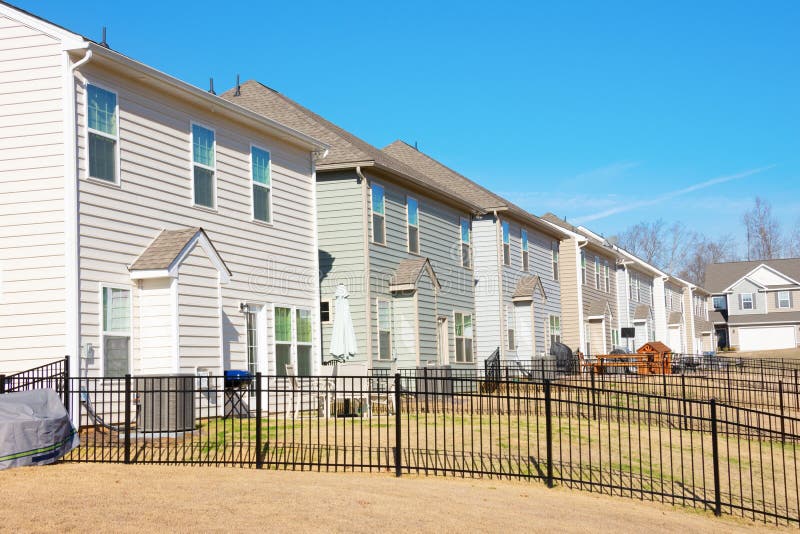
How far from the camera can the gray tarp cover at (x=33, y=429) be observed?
10.7m

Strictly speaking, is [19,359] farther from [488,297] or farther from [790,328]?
[790,328]

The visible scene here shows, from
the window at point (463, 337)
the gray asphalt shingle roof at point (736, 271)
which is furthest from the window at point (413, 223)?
the gray asphalt shingle roof at point (736, 271)

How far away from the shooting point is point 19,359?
1399 centimetres

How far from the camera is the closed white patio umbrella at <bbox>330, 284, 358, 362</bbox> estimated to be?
20.7 meters

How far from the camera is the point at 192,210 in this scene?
672 inches

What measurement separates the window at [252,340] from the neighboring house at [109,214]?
0.31m

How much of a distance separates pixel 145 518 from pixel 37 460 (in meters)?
3.68

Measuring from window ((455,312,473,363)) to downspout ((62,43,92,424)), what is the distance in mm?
16104

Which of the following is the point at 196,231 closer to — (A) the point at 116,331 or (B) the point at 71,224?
(A) the point at 116,331

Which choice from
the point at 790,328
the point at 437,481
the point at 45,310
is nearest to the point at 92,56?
the point at 45,310

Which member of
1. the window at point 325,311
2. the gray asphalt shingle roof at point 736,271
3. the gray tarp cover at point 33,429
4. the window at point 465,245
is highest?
the gray asphalt shingle roof at point 736,271

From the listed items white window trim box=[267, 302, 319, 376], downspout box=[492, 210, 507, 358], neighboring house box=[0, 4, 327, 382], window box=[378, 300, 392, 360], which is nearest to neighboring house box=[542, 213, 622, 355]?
downspout box=[492, 210, 507, 358]

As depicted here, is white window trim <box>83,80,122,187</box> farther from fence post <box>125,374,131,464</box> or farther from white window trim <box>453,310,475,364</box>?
white window trim <box>453,310,475,364</box>

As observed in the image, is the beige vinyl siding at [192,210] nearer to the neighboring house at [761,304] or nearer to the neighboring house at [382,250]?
the neighboring house at [382,250]
